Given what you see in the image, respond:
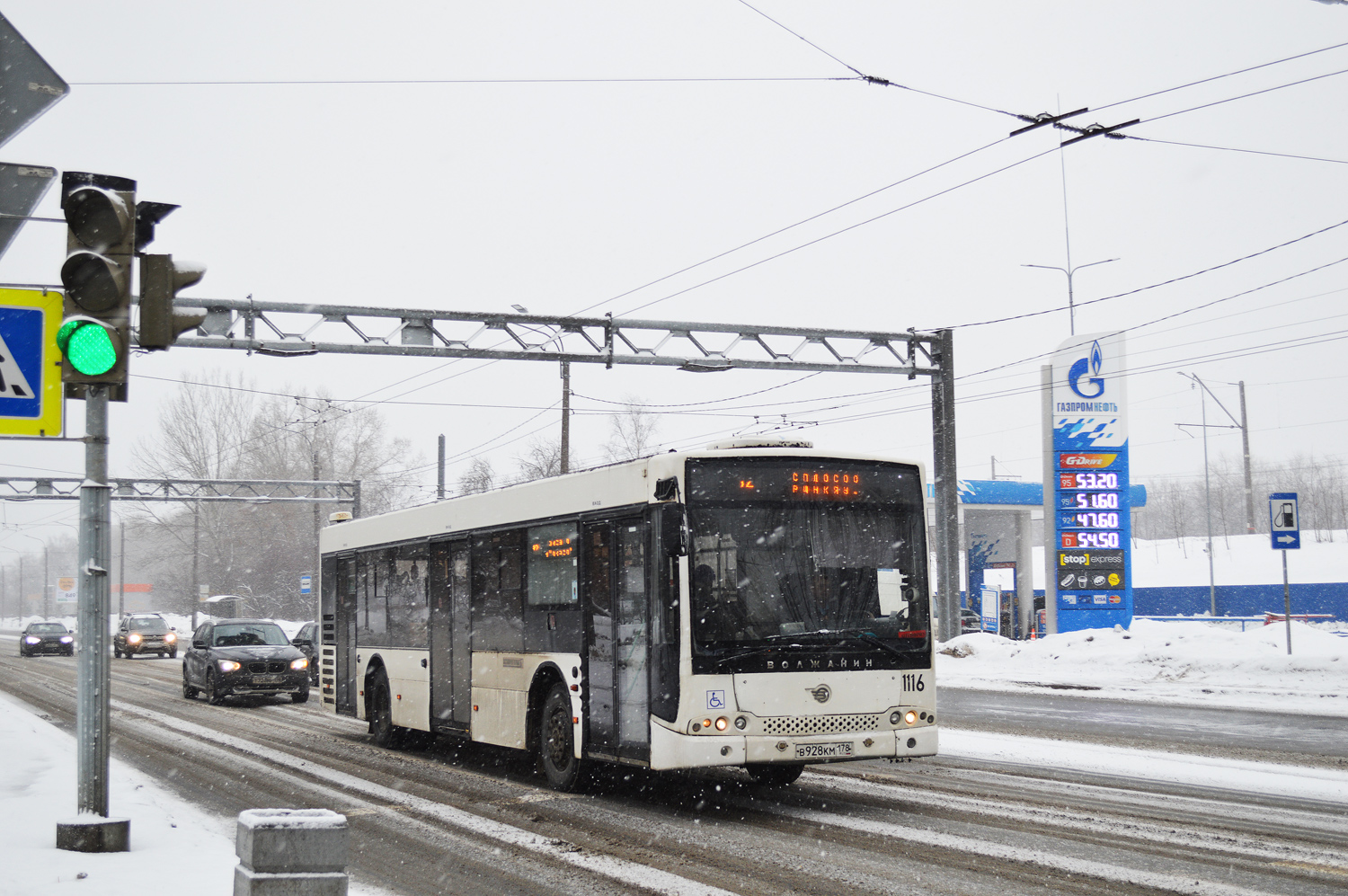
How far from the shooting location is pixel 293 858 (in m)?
5.20

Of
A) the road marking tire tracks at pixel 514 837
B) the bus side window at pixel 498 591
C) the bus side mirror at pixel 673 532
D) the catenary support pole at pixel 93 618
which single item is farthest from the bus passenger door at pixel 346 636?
the catenary support pole at pixel 93 618

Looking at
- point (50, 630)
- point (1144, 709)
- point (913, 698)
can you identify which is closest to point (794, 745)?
point (913, 698)

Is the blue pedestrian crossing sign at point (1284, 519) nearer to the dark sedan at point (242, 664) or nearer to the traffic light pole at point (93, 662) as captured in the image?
the dark sedan at point (242, 664)

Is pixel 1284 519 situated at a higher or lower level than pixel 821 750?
higher

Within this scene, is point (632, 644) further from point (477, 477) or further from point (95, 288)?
point (477, 477)

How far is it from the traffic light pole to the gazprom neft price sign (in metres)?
27.1

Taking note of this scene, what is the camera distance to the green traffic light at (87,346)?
664 cm

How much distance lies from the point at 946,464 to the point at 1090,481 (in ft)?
21.7

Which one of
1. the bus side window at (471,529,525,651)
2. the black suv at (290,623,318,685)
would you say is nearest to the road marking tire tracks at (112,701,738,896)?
the bus side window at (471,529,525,651)

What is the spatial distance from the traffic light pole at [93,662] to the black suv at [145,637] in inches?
1701

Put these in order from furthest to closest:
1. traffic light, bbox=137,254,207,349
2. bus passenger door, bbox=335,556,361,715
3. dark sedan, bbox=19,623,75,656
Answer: dark sedan, bbox=19,623,75,656 → bus passenger door, bbox=335,556,361,715 → traffic light, bbox=137,254,207,349

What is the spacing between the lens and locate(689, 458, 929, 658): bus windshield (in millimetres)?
9969

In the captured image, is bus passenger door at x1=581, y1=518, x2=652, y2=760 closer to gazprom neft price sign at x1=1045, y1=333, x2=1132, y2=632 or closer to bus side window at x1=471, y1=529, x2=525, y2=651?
bus side window at x1=471, y1=529, x2=525, y2=651

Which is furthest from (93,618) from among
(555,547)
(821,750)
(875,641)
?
(875,641)
